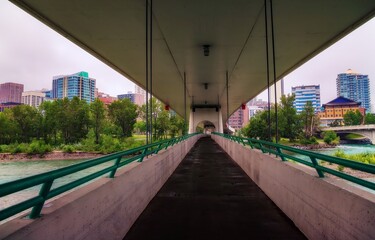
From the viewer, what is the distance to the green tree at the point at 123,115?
95.9 meters

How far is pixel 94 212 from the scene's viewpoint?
314 cm

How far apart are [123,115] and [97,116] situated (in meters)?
9.77

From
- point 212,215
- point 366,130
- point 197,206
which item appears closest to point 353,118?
point 366,130

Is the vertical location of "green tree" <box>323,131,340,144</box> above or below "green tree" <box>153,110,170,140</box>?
below

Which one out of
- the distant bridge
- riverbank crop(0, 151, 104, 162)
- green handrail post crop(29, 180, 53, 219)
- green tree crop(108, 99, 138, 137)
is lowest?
riverbank crop(0, 151, 104, 162)

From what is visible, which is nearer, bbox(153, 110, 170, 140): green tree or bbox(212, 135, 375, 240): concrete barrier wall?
bbox(212, 135, 375, 240): concrete barrier wall

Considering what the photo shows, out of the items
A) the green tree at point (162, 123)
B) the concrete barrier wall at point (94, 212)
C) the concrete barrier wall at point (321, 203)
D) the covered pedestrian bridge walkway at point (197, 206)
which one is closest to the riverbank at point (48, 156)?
the green tree at point (162, 123)

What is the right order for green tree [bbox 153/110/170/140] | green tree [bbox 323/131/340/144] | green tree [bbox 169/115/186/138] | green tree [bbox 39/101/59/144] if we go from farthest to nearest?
1. green tree [bbox 169/115/186/138]
2. green tree [bbox 153/110/170/140]
3. green tree [bbox 39/101/59/144]
4. green tree [bbox 323/131/340/144]

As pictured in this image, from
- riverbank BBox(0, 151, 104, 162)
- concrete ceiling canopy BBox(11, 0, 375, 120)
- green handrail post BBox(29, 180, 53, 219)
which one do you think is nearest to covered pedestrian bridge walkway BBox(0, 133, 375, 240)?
green handrail post BBox(29, 180, 53, 219)

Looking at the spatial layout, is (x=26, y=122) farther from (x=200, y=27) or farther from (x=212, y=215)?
(x=212, y=215)

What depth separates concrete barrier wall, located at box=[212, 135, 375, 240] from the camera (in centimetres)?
272

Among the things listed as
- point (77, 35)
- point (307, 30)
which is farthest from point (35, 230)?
point (307, 30)

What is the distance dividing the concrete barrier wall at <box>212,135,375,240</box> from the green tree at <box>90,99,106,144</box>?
8908 centimetres

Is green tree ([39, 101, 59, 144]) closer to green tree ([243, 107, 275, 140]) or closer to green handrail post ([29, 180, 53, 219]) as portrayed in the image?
green tree ([243, 107, 275, 140])
